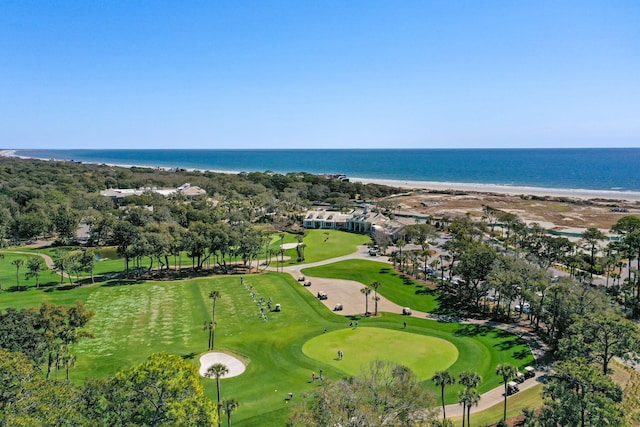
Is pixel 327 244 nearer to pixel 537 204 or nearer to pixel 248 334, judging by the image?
pixel 248 334

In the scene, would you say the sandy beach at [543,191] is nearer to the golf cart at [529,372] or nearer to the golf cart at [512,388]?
the golf cart at [529,372]

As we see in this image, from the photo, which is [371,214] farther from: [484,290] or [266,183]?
[266,183]

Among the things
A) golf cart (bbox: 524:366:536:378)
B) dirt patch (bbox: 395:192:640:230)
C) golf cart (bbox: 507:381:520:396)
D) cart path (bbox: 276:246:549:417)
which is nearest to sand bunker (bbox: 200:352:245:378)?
cart path (bbox: 276:246:549:417)

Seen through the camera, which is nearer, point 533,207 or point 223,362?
point 223,362

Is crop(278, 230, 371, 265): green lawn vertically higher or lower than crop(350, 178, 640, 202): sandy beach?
lower

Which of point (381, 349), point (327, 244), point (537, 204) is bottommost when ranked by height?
point (381, 349)

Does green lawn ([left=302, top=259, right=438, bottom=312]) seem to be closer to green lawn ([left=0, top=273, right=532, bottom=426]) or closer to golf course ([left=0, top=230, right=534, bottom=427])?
golf course ([left=0, top=230, right=534, bottom=427])

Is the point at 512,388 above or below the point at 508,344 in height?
above

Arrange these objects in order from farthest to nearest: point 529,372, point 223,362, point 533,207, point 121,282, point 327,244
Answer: point 533,207, point 327,244, point 121,282, point 223,362, point 529,372

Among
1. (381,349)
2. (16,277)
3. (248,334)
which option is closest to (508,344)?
(381,349)
